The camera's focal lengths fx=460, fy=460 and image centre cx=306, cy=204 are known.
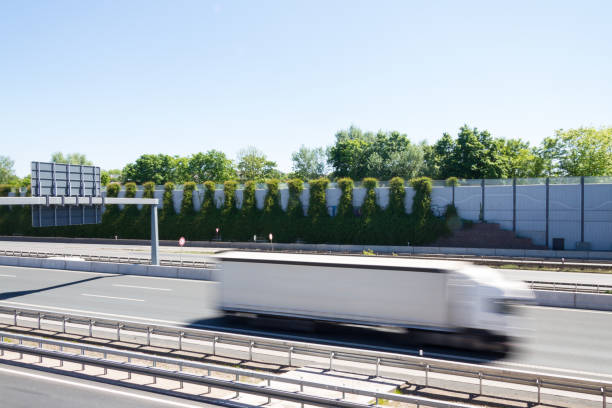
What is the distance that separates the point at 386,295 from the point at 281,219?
4365 centimetres

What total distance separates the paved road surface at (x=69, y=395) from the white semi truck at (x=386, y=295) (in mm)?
5866

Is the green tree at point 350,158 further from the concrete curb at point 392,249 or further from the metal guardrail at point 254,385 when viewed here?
the metal guardrail at point 254,385

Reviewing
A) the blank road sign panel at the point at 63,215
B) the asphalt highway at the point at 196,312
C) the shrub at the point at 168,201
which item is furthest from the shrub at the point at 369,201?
the blank road sign panel at the point at 63,215

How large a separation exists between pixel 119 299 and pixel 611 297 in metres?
22.0

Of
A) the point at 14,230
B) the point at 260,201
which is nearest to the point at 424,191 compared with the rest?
the point at 260,201

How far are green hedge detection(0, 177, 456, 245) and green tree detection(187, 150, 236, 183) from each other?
42703 millimetres

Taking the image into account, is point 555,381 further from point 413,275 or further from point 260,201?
point 260,201

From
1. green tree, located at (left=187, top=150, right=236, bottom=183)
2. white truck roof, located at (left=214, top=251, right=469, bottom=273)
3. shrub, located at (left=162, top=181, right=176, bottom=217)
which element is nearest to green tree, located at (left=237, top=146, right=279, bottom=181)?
green tree, located at (left=187, top=150, right=236, bottom=183)

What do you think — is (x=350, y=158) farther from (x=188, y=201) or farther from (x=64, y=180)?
(x=64, y=180)

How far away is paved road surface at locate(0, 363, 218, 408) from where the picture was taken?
30.0 ft

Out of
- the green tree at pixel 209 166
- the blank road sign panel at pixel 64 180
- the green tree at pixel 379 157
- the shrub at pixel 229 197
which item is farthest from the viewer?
the green tree at pixel 209 166

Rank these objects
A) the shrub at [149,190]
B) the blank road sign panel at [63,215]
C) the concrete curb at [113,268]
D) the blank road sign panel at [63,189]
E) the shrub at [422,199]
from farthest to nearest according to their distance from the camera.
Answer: the shrub at [149,190]
the shrub at [422,199]
the concrete curb at [113,268]
the blank road sign panel at [63,215]
the blank road sign panel at [63,189]

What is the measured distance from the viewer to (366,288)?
13.7 metres

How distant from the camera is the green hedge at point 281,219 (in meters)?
50.7
